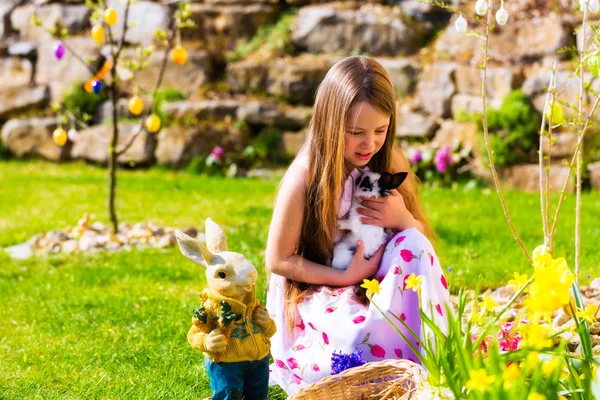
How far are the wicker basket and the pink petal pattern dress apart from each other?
0.22 m

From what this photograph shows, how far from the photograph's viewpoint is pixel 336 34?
8.44 meters

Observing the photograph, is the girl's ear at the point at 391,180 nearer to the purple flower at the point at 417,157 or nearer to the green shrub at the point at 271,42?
the purple flower at the point at 417,157

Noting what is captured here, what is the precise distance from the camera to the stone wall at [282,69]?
24.3 feet

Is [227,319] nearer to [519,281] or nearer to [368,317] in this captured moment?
[368,317]

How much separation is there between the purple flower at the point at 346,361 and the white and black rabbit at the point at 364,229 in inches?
13.2

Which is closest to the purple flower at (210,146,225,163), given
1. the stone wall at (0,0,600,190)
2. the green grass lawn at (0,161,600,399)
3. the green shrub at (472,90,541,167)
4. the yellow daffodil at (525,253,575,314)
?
the stone wall at (0,0,600,190)

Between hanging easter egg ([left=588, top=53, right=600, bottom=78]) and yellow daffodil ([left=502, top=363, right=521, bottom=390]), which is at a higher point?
hanging easter egg ([left=588, top=53, right=600, bottom=78])

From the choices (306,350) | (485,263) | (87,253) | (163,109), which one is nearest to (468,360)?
(306,350)

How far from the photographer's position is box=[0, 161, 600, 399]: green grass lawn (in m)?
2.87

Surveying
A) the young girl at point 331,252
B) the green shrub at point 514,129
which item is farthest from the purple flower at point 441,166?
the young girl at point 331,252

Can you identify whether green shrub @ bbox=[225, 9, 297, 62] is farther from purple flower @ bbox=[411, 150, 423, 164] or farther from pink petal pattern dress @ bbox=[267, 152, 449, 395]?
pink petal pattern dress @ bbox=[267, 152, 449, 395]

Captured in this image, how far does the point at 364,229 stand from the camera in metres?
2.70

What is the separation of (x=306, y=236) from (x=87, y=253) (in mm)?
2533

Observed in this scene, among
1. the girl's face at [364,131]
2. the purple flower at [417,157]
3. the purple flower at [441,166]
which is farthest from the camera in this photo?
the purple flower at [417,157]
